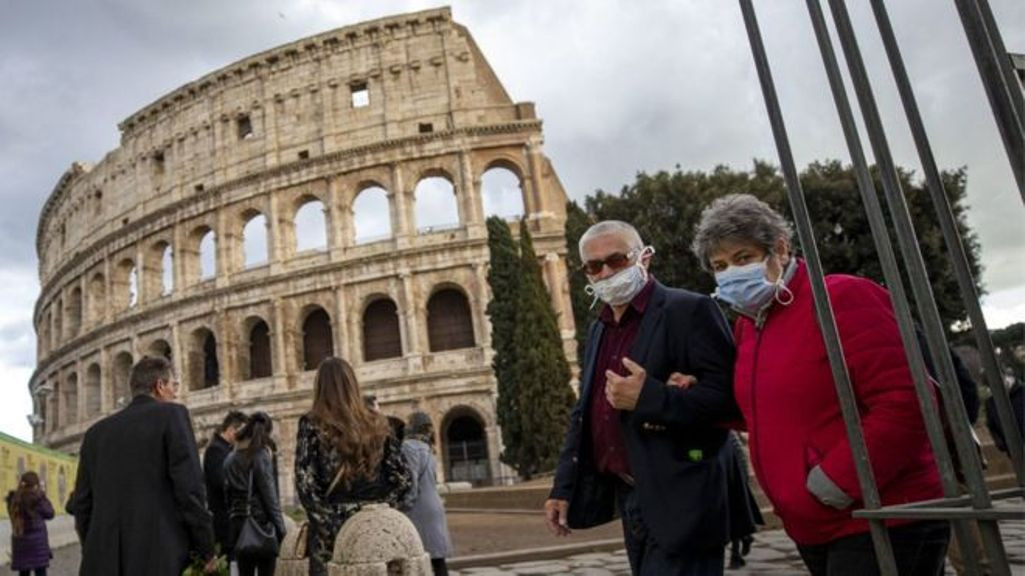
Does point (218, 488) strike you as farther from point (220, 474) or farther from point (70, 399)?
point (70, 399)

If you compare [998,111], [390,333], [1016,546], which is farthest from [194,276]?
[998,111]

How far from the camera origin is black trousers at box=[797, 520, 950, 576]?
1.84m

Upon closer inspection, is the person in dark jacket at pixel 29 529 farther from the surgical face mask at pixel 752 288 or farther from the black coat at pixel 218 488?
the surgical face mask at pixel 752 288

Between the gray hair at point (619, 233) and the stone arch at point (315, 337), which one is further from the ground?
the stone arch at point (315, 337)

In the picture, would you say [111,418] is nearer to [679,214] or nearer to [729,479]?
[729,479]

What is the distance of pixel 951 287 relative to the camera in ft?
57.9

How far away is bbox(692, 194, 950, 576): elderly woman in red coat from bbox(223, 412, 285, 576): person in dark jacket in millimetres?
3750

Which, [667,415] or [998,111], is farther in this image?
[667,415]

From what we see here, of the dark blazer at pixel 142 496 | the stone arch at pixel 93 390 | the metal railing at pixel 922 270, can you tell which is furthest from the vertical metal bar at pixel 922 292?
the stone arch at pixel 93 390

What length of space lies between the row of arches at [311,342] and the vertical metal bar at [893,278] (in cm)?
2405

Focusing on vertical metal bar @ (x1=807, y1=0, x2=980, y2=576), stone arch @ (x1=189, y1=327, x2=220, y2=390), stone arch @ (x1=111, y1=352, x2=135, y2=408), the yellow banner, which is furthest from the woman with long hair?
stone arch @ (x1=111, y1=352, x2=135, y2=408)

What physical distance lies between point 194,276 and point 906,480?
103ft

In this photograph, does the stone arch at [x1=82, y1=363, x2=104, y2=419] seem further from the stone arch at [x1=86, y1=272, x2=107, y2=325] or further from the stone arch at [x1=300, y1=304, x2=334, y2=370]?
the stone arch at [x1=300, y1=304, x2=334, y2=370]

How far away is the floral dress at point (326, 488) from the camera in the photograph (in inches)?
138
